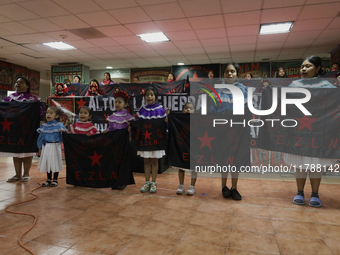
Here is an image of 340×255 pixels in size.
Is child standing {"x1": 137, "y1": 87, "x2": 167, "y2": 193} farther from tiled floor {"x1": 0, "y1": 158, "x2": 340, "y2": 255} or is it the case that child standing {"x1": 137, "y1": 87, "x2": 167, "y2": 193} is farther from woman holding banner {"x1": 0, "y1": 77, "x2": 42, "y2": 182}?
woman holding banner {"x1": 0, "y1": 77, "x2": 42, "y2": 182}

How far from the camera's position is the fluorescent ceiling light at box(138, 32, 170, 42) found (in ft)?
21.4

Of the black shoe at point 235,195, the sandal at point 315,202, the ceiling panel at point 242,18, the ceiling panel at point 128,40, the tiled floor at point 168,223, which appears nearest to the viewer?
the tiled floor at point 168,223

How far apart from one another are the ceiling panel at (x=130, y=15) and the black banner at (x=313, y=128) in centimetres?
364

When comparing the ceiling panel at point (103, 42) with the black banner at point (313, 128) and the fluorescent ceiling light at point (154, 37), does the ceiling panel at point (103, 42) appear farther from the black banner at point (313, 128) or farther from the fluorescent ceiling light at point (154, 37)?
the black banner at point (313, 128)

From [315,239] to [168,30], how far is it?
5547mm

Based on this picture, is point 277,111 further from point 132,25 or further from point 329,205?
point 132,25

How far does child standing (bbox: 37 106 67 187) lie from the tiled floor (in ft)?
0.95

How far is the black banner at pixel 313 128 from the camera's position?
2.75m

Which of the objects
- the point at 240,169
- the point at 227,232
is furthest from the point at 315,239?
the point at 240,169

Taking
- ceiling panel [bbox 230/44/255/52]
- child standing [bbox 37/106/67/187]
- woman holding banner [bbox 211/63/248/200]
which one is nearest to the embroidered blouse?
child standing [bbox 37/106/67/187]

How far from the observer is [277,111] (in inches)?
118

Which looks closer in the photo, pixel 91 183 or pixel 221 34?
pixel 91 183

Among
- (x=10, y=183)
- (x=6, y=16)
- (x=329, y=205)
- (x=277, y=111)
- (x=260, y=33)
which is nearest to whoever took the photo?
(x=329, y=205)

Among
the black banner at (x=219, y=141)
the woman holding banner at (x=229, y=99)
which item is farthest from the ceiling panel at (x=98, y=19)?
the black banner at (x=219, y=141)
